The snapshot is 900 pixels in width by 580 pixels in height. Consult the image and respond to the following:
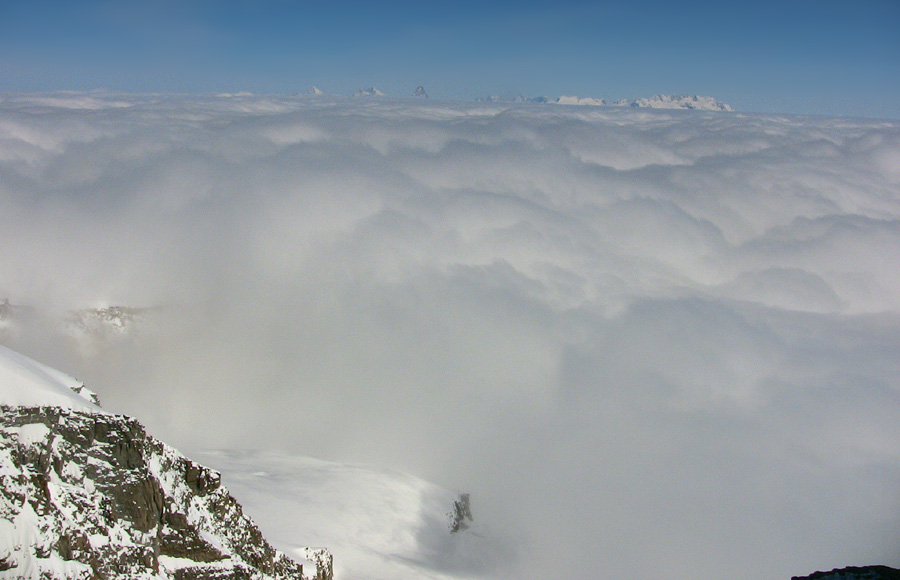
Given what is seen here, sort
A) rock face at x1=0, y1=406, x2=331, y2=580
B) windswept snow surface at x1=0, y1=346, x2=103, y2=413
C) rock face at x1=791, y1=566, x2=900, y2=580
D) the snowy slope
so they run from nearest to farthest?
rock face at x1=0, y1=406, x2=331, y2=580
windswept snow surface at x1=0, y1=346, x2=103, y2=413
rock face at x1=791, y1=566, x2=900, y2=580
the snowy slope

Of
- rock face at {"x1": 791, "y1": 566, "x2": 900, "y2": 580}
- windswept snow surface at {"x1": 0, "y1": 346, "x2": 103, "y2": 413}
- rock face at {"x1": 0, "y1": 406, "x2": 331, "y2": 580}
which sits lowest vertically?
rock face at {"x1": 791, "y1": 566, "x2": 900, "y2": 580}

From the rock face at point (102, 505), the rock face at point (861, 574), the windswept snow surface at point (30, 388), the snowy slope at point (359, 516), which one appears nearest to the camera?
the rock face at point (102, 505)

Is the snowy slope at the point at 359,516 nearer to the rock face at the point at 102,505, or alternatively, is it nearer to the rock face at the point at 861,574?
the rock face at the point at 102,505

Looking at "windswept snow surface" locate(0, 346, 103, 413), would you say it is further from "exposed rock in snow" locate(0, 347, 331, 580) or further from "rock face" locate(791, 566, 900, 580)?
"rock face" locate(791, 566, 900, 580)

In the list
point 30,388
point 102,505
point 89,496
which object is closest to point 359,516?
point 102,505

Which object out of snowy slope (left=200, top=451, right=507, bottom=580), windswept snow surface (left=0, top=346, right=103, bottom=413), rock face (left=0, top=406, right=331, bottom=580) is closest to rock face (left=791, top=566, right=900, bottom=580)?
rock face (left=0, top=406, right=331, bottom=580)

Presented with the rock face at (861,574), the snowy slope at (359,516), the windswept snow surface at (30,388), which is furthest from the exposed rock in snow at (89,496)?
the rock face at (861,574)
